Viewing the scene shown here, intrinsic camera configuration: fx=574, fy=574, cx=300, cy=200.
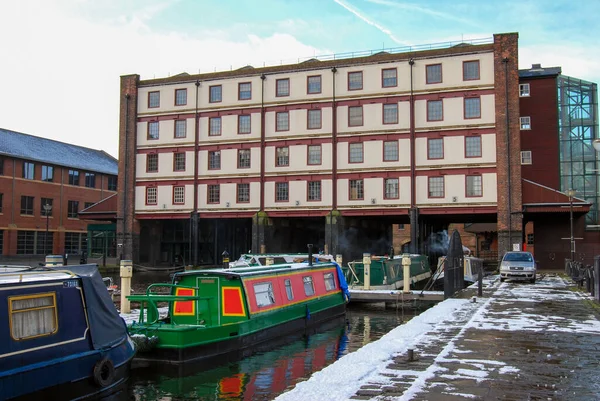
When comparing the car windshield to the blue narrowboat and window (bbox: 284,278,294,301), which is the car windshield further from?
the blue narrowboat

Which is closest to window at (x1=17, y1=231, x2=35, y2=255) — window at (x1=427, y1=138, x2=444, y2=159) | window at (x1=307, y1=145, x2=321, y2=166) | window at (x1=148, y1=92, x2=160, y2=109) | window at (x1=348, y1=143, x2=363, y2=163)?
window at (x1=148, y1=92, x2=160, y2=109)

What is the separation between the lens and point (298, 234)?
5181 cm

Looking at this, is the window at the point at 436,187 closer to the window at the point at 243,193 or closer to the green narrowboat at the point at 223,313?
the window at the point at 243,193

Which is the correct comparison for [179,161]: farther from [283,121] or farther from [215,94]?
[283,121]

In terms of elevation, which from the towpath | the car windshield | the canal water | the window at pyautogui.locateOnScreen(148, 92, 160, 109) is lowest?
the canal water

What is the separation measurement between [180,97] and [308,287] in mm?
32388

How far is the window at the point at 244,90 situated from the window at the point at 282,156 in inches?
205

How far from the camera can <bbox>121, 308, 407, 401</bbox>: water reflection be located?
1118cm

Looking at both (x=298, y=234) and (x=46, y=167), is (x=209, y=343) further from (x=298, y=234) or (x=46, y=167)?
(x=46, y=167)

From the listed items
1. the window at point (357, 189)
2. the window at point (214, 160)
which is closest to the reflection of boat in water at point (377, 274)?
the window at point (357, 189)

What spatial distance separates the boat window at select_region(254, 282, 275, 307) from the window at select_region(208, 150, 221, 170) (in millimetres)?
30804

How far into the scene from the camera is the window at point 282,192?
148 ft

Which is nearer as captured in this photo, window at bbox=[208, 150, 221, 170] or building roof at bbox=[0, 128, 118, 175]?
window at bbox=[208, 150, 221, 170]

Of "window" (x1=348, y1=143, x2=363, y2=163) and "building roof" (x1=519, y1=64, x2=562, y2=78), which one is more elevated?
"building roof" (x1=519, y1=64, x2=562, y2=78)
